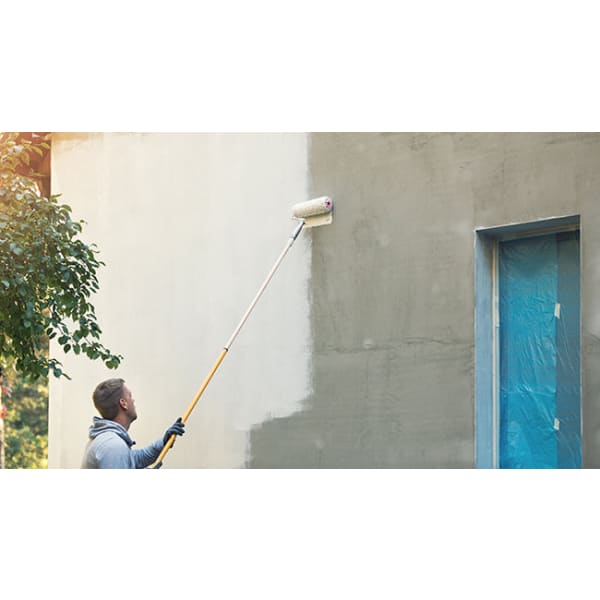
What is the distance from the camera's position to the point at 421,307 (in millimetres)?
4566

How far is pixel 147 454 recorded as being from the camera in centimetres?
454

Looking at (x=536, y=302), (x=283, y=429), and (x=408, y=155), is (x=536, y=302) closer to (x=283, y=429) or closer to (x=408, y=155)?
(x=408, y=155)

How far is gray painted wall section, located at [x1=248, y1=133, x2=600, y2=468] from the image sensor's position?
401 centimetres

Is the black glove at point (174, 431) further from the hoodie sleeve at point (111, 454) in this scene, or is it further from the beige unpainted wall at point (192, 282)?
the beige unpainted wall at point (192, 282)

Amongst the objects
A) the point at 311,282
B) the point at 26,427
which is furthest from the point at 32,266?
the point at 26,427

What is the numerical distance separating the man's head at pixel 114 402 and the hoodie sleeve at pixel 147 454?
0.16m

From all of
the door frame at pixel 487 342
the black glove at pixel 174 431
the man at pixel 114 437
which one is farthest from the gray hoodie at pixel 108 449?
the door frame at pixel 487 342

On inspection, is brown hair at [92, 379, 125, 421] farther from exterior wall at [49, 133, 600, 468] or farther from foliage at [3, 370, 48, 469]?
foliage at [3, 370, 48, 469]

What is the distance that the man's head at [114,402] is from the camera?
14.5ft

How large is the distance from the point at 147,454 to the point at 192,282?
5.44ft

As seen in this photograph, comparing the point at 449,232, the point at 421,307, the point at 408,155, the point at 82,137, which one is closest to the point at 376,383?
the point at 421,307

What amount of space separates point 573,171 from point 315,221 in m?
1.62

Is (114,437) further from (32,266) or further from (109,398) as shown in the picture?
(32,266)

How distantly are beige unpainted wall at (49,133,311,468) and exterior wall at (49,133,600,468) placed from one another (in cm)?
1
